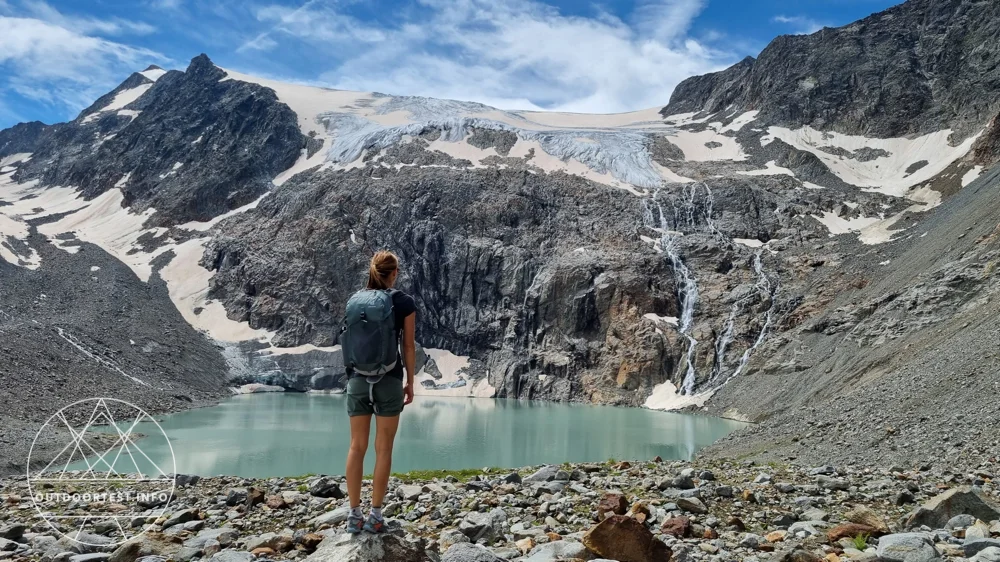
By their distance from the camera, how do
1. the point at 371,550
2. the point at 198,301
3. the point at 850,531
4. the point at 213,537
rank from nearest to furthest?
the point at 371,550
the point at 850,531
the point at 213,537
the point at 198,301

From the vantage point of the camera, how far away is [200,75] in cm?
14688

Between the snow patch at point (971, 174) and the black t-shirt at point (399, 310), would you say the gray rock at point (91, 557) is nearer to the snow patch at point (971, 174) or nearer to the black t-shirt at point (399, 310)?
the black t-shirt at point (399, 310)

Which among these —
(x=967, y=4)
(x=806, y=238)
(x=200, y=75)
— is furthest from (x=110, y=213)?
(x=967, y=4)

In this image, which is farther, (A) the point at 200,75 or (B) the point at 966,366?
(A) the point at 200,75

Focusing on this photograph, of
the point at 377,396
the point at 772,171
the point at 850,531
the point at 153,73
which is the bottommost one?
the point at 850,531

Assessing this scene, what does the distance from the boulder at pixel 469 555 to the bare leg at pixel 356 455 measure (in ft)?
3.34

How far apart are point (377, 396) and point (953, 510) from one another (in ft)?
20.5

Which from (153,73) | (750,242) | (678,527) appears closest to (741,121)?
(750,242)

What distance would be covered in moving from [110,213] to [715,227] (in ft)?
324

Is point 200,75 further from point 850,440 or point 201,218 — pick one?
point 850,440

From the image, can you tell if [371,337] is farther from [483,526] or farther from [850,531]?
[850,531]

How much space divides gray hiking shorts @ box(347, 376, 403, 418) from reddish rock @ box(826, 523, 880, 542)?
451cm

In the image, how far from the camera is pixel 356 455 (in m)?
6.10

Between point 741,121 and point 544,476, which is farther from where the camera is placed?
point 741,121
